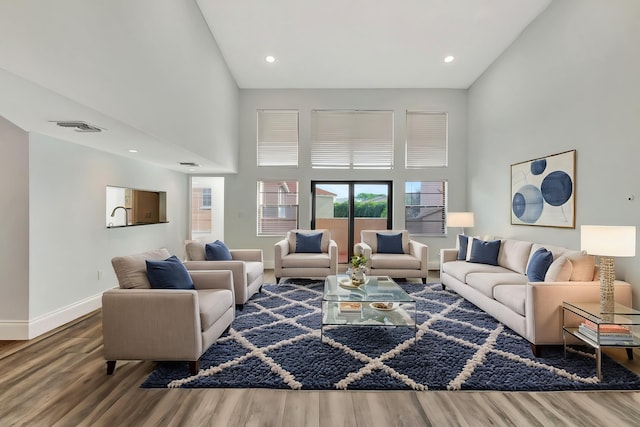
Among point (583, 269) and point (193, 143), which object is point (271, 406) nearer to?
point (583, 269)

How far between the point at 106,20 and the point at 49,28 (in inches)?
24.3

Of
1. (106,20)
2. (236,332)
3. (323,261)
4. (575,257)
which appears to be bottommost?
(236,332)

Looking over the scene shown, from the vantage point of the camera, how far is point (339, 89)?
21.1 ft

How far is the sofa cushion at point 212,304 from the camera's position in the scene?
99.2 inches

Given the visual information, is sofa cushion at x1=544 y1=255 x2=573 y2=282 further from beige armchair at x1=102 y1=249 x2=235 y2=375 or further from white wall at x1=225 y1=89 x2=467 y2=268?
white wall at x1=225 y1=89 x2=467 y2=268

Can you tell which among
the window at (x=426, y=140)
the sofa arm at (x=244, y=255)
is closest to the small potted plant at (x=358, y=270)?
the sofa arm at (x=244, y=255)

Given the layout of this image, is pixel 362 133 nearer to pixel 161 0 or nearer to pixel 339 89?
pixel 339 89

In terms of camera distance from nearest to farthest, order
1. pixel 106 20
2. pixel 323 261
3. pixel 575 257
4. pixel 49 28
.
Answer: pixel 49 28 < pixel 106 20 < pixel 575 257 < pixel 323 261

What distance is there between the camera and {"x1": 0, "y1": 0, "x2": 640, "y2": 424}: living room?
2816mm

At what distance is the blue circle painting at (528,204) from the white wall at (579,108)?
212mm

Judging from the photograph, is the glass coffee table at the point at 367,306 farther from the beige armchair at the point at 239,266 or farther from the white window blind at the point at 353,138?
the white window blind at the point at 353,138

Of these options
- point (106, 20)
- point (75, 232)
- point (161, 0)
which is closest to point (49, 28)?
point (106, 20)

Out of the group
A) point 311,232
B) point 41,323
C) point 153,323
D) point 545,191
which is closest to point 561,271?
point 545,191

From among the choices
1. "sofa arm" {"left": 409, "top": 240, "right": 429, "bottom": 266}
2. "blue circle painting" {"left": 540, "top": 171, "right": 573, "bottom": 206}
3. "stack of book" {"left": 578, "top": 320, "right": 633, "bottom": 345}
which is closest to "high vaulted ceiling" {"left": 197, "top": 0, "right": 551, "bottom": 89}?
"blue circle painting" {"left": 540, "top": 171, "right": 573, "bottom": 206}
